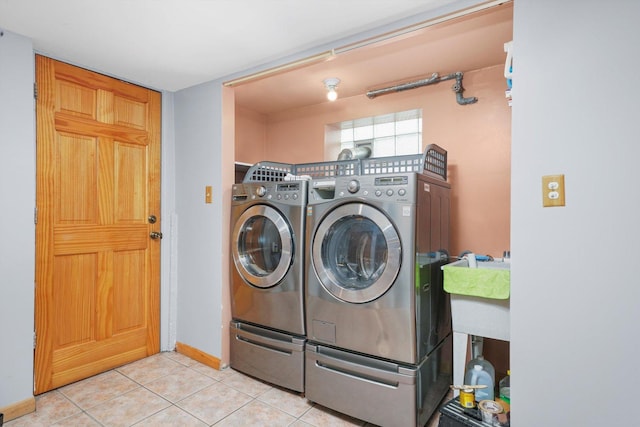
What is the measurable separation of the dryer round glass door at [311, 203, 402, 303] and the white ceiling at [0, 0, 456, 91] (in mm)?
996

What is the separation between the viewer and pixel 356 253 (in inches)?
77.5

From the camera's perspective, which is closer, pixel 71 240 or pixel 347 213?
pixel 347 213

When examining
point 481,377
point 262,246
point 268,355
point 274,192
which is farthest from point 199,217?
point 481,377

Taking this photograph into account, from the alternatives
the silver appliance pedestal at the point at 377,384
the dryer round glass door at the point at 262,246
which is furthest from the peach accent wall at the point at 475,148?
the dryer round glass door at the point at 262,246

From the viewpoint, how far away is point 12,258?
1922 millimetres

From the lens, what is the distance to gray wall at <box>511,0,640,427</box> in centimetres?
123

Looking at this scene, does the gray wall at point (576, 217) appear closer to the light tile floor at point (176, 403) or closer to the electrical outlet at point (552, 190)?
the electrical outlet at point (552, 190)

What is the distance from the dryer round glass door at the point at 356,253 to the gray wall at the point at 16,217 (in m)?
1.69

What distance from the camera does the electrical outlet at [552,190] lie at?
133cm

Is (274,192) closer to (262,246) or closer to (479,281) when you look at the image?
(262,246)

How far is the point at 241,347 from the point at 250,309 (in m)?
0.30

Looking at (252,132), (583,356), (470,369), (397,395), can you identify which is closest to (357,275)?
(397,395)

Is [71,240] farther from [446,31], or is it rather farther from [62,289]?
[446,31]

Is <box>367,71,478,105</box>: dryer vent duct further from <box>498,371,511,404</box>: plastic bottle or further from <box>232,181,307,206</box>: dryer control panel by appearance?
<box>498,371,511,404</box>: plastic bottle
